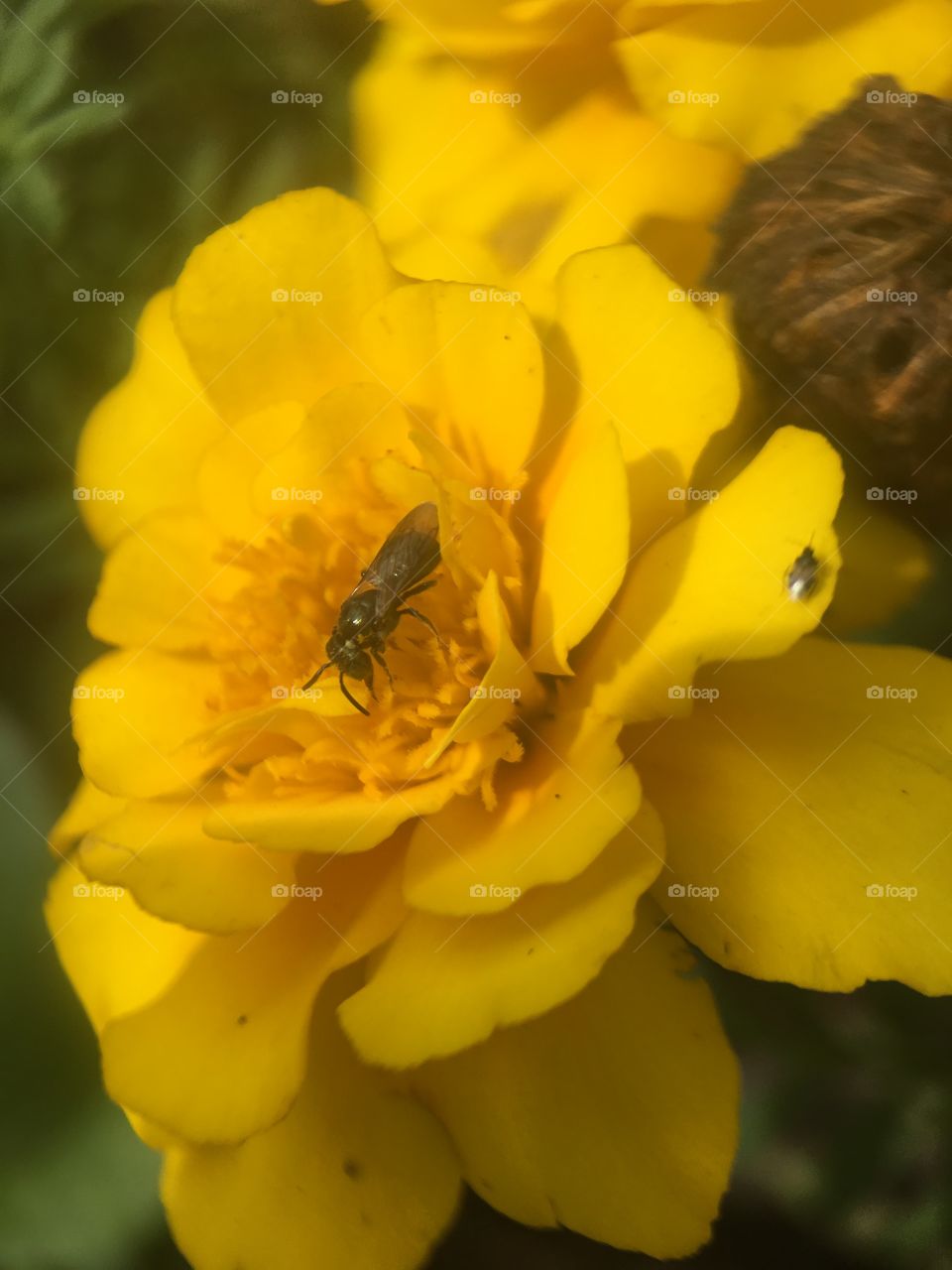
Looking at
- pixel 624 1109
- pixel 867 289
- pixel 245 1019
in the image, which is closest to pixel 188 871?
pixel 245 1019

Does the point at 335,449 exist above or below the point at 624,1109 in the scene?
above

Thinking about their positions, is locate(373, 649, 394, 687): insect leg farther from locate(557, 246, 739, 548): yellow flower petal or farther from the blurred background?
the blurred background

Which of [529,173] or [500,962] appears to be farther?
[529,173]

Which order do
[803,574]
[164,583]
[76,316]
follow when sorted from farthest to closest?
[76,316]
[164,583]
[803,574]

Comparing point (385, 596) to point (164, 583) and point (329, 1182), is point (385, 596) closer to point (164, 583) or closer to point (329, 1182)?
point (164, 583)

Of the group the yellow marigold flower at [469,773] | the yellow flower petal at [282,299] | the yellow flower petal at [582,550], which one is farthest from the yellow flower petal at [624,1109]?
the yellow flower petal at [282,299]

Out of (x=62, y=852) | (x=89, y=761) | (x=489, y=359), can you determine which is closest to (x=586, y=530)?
(x=489, y=359)
